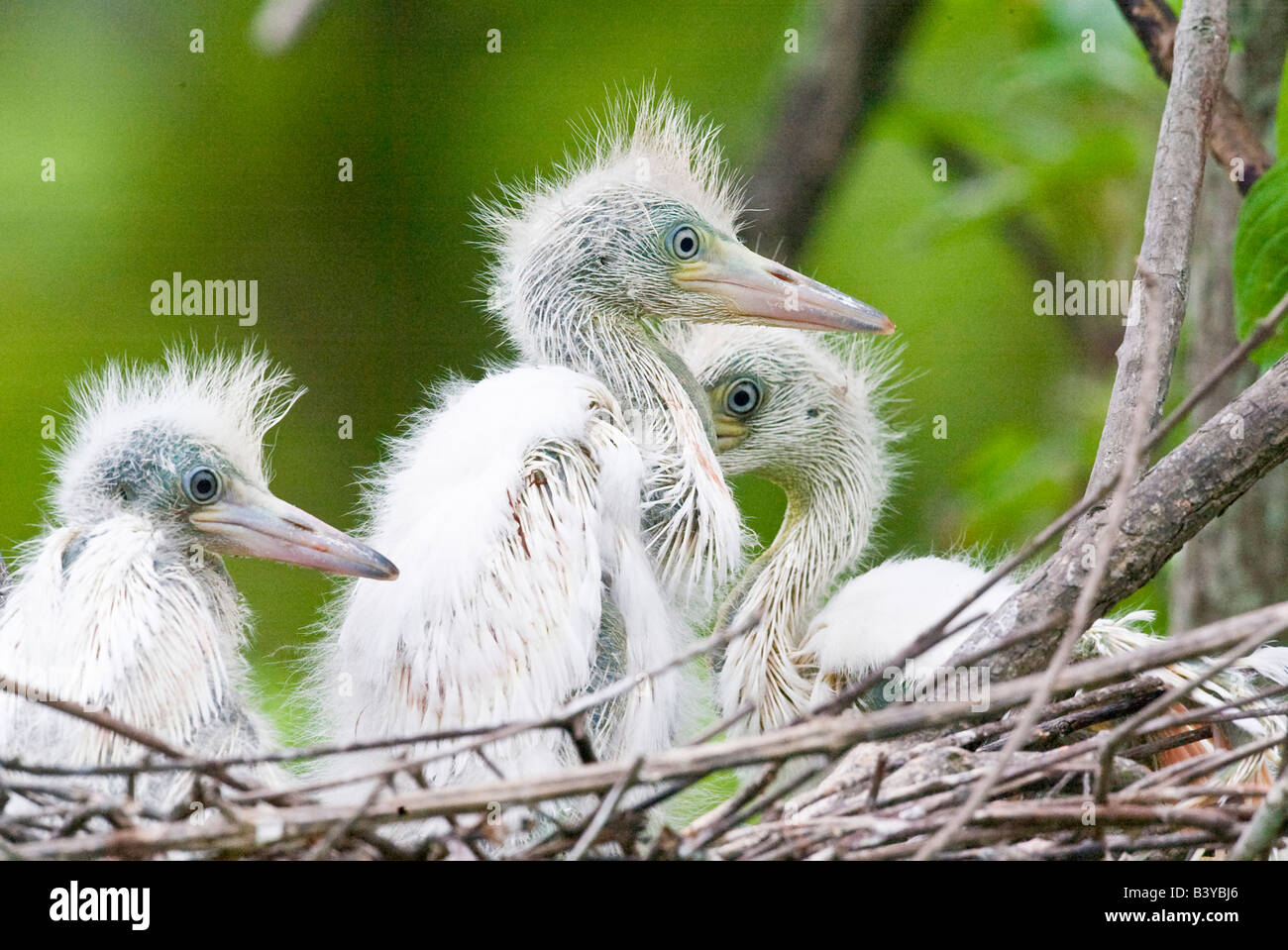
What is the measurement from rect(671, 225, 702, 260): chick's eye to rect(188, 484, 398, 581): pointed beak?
63 cm

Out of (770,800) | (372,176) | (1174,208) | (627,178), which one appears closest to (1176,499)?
(1174,208)

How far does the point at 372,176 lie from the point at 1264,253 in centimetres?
193

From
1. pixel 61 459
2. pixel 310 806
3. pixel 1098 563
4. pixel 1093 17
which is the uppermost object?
pixel 1093 17

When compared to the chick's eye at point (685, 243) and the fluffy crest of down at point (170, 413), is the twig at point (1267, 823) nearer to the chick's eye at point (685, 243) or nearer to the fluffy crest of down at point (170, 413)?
the chick's eye at point (685, 243)

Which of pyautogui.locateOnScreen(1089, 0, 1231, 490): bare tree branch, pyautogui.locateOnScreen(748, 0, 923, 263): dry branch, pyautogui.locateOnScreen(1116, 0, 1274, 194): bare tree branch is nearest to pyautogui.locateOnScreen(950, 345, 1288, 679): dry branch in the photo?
pyautogui.locateOnScreen(1089, 0, 1231, 490): bare tree branch

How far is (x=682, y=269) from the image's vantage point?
1.93 metres

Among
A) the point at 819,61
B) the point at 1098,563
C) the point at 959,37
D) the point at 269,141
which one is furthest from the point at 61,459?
the point at 959,37

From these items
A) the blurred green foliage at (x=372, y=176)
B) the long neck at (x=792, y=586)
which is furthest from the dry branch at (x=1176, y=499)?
the blurred green foliage at (x=372, y=176)

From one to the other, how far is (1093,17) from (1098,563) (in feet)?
5.94

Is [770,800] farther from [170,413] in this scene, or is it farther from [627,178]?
[627,178]

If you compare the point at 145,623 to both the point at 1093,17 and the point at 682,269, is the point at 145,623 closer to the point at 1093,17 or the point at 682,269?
the point at 682,269

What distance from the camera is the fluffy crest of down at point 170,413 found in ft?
5.55

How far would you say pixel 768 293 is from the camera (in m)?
1.93

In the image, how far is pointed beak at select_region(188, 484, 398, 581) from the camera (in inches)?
64.7
